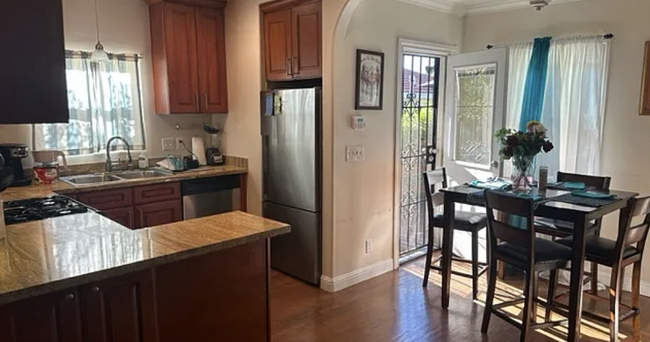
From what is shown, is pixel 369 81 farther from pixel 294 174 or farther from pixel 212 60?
pixel 212 60

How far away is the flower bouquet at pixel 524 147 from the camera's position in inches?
124

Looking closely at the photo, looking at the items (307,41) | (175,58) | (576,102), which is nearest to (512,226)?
(576,102)

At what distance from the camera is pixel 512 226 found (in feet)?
9.10

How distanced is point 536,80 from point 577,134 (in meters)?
0.55

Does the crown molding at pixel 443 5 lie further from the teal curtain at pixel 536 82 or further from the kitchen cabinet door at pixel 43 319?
the kitchen cabinet door at pixel 43 319

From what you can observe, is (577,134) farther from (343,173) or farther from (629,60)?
(343,173)

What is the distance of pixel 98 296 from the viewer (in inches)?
63.6

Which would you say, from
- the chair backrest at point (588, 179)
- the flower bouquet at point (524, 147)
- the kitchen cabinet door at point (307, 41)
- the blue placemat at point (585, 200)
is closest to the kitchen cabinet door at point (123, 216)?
the kitchen cabinet door at point (307, 41)

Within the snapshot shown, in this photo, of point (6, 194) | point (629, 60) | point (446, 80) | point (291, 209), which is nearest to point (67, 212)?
point (6, 194)

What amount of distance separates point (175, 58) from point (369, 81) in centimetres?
172

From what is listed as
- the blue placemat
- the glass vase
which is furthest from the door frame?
the blue placemat

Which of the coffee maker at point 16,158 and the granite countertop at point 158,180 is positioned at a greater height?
the coffee maker at point 16,158

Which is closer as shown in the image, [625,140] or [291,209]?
[625,140]

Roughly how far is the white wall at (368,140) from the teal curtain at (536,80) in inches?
34.8
